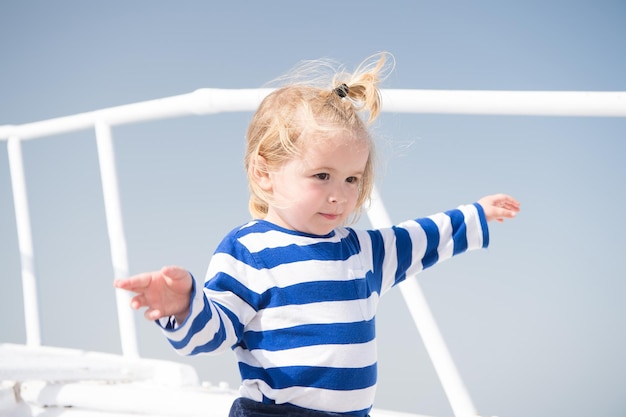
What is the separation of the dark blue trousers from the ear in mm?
284

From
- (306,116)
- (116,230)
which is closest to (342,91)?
(306,116)

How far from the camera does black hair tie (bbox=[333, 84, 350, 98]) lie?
3.30 feet

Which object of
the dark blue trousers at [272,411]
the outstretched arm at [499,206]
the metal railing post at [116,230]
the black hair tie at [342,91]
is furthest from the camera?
the metal railing post at [116,230]

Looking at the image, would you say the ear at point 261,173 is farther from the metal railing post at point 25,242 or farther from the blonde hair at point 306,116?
the metal railing post at point 25,242

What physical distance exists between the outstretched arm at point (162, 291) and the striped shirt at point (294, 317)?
0.20ft

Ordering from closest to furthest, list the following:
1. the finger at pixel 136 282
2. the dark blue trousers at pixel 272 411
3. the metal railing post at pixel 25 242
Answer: the finger at pixel 136 282
the dark blue trousers at pixel 272 411
the metal railing post at pixel 25 242

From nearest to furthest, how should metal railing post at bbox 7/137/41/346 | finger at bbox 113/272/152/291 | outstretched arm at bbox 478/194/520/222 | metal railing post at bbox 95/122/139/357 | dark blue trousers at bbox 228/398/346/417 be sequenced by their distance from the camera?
finger at bbox 113/272/152/291 < dark blue trousers at bbox 228/398/346/417 < outstretched arm at bbox 478/194/520/222 < metal railing post at bbox 95/122/139/357 < metal railing post at bbox 7/137/41/346

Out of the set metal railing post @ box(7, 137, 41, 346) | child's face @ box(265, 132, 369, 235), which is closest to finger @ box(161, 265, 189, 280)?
child's face @ box(265, 132, 369, 235)

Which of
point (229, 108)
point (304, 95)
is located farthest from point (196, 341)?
point (229, 108)

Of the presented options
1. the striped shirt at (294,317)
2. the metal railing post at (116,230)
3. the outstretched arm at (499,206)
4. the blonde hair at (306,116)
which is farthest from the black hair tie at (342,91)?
the metal railing post at (116,230)

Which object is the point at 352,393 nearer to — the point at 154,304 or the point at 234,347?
the point at 234,347

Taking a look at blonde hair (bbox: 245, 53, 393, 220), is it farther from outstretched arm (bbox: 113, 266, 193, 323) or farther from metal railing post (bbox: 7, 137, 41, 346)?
metal railing post (bbox: 7, 137, 41, 346)

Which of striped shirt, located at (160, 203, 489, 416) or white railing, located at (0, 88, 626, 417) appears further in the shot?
white railing, located at (0, 88, 626, 417)

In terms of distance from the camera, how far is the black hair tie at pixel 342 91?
1007 mm
